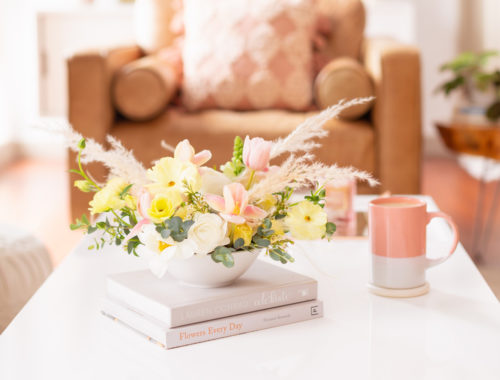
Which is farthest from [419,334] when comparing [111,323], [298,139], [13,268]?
[13,268]

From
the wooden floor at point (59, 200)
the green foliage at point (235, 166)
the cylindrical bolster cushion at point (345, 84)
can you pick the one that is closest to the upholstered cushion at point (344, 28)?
the cylindrical bolster cushion at point (345, 84)

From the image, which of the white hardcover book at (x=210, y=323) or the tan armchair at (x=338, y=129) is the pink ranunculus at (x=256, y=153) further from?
the tan armchair at (x=338, y=129)

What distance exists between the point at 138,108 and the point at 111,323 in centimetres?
174

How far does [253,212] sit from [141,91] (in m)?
1.82

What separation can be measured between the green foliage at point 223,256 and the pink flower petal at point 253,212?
5 centimetres

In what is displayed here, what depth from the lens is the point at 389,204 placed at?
1.09 m

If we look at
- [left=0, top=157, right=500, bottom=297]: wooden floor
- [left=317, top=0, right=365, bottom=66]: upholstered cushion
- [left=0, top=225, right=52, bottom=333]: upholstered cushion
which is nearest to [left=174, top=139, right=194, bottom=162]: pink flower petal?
[left=0, top=225, right=52, bottom=333]: upholstered cushion

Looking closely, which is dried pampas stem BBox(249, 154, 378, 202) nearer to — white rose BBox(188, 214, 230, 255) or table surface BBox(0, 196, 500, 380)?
white rose BBox(188, 214, 230, 255)

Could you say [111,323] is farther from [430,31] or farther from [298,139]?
[430,31]

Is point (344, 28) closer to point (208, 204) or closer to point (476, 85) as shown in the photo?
point (476, 85)

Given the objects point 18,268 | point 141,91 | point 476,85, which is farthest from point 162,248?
point 476,85

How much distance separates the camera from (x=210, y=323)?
0.89m

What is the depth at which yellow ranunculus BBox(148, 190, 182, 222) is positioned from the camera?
86 centimetres

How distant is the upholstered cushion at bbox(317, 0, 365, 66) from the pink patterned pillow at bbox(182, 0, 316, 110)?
0.20 meters
